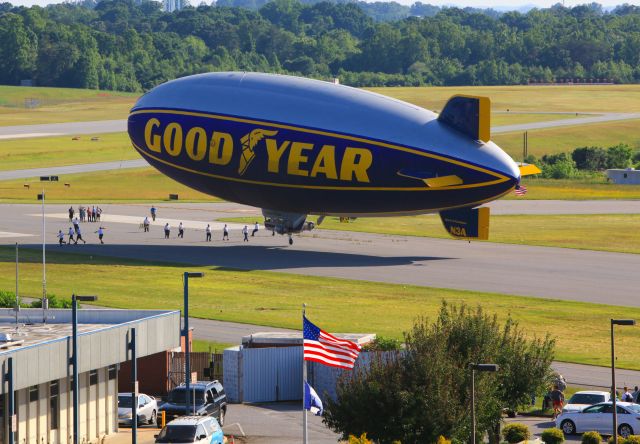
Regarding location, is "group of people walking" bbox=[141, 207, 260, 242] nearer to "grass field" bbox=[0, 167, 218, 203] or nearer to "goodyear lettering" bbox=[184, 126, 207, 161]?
"goodyear lettering" bbox=[184, 126, 207, 161]

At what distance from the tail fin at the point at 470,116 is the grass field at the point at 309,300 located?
10258 millimetres

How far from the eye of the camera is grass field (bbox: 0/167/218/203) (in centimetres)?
14338

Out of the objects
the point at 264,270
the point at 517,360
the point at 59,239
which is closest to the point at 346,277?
the point at 264,270

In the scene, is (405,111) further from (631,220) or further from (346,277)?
(631,220)

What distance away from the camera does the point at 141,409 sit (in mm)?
53625

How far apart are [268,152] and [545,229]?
114 feet

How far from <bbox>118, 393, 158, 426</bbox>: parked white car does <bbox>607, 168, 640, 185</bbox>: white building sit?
116550 mm

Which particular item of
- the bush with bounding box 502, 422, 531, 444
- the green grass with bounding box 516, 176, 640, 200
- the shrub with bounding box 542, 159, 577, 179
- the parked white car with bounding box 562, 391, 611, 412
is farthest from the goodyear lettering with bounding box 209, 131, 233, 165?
the shrub with bounding box 542, 159, 577, 179

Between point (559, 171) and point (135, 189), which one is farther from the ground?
point (559, 171)

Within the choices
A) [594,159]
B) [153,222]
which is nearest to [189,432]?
[153,222]

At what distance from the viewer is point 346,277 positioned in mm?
91875

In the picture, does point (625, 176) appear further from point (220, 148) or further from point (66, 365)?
point (66, 365)

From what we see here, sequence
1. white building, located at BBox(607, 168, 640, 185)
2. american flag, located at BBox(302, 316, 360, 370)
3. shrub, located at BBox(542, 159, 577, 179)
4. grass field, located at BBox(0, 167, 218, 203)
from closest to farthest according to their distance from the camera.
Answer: american flag, located at BBox(302, 316, 360, 370) → grass field, located at BBox(0, 167, 218, 203) → white building, located at BBox(607, 168, 640, 185) → shrub, located at BBox(542, 159, 577, 179)

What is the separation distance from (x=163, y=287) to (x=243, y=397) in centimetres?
2853
